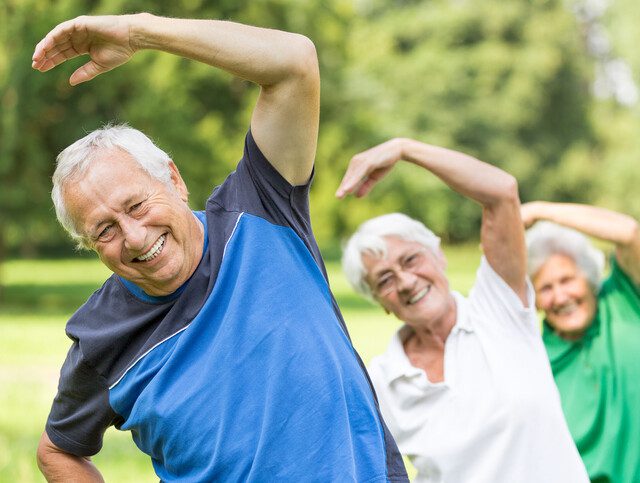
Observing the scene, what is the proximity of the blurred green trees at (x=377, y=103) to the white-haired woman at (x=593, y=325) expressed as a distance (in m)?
7.47

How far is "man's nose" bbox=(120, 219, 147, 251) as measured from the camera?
2389 mm

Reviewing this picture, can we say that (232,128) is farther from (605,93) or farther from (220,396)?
(605,93)

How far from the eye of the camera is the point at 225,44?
2.35 m

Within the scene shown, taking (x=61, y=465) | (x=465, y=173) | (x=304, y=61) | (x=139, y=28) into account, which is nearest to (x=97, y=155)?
(x=139, y=28)

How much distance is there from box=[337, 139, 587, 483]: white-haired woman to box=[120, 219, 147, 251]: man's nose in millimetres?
773

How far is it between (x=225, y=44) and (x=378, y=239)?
51.3 inches

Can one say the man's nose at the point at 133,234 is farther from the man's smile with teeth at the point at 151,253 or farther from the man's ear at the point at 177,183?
the man's ear at the point at 177,183

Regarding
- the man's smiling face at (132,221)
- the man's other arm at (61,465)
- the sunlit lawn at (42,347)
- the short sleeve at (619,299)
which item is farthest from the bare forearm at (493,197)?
the sunlit lawn at (42,347)

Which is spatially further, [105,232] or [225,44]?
[105,232]

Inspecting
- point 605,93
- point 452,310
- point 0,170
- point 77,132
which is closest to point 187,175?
point 77,132

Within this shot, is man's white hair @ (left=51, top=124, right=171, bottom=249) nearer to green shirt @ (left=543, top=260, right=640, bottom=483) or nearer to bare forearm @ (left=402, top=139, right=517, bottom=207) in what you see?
bare forearm @ (left=402, top=139, right=517, bottom=207)

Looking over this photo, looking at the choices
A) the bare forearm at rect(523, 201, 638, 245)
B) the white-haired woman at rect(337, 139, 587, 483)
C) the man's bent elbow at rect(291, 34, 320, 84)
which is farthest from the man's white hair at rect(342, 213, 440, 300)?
the man's bent elbow at rect(291, 34, 320, 84)

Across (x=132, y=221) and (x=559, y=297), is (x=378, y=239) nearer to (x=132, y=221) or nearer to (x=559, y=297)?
(x=559, y=297)

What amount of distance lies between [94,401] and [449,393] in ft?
3.90
